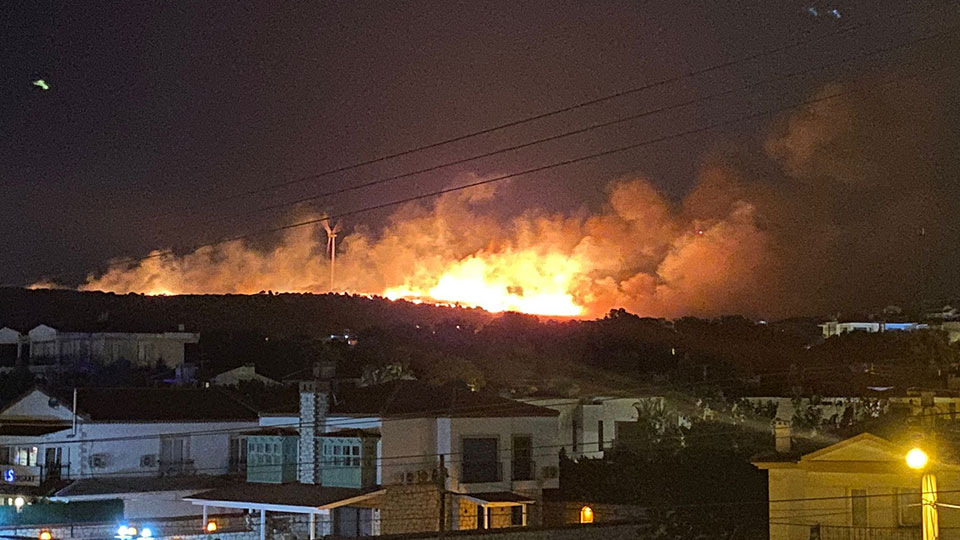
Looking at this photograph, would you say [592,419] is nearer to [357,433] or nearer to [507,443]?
[507,443]

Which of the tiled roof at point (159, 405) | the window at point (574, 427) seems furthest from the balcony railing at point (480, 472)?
the tiled roof at point (159, 405)

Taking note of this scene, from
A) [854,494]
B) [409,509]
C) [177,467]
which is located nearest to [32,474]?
[177,467]

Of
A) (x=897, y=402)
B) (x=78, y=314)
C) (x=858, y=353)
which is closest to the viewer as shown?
(x=897, y=402)

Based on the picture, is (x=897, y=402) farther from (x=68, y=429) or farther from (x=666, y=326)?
(x=666, y=326)

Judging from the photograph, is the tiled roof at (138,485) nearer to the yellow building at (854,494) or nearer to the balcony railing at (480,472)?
the balcony railing at (480,472)

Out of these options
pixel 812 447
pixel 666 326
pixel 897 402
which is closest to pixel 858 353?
pixel 666 326

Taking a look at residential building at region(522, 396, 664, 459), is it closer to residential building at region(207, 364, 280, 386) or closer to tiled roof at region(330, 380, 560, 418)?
tiled roof at region(330, 380, 560, 418)

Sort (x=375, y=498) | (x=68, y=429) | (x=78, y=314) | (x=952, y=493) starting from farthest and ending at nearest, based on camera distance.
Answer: (x=78, y=314) < (x=68, y=429) < (x=375, y=498) < (x=952, y=493)
